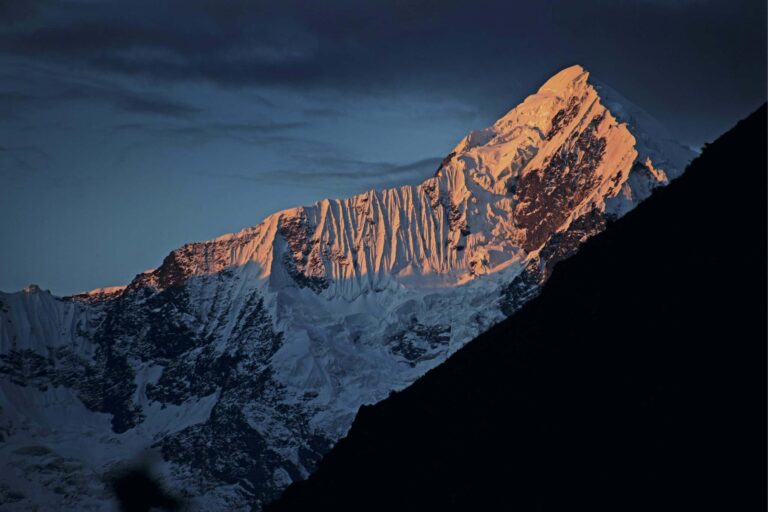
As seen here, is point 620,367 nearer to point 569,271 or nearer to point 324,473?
point 569,271

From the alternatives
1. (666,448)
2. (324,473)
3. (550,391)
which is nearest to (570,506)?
(666,448)

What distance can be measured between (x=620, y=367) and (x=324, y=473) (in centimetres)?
3452

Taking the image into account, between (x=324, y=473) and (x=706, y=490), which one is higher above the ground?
(x=324, y=473)

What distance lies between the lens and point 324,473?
317ft

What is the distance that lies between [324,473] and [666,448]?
4285 cm

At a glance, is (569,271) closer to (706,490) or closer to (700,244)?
(700,244)

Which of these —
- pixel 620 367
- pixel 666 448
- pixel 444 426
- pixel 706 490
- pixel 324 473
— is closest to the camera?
pixel 706 490

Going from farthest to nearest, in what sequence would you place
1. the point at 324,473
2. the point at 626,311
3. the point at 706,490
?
the point at 324,473 < the point at 626,311 < the point at 706,490

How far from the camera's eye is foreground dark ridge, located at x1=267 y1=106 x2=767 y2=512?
5559 centimetres

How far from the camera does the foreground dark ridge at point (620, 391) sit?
5559 cm

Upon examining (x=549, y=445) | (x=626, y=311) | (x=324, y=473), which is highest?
(x=324, y=473)

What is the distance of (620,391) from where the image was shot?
64625mm

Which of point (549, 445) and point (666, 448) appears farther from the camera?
point (549, 445)

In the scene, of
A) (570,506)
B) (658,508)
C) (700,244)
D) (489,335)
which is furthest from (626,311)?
(489,335)
